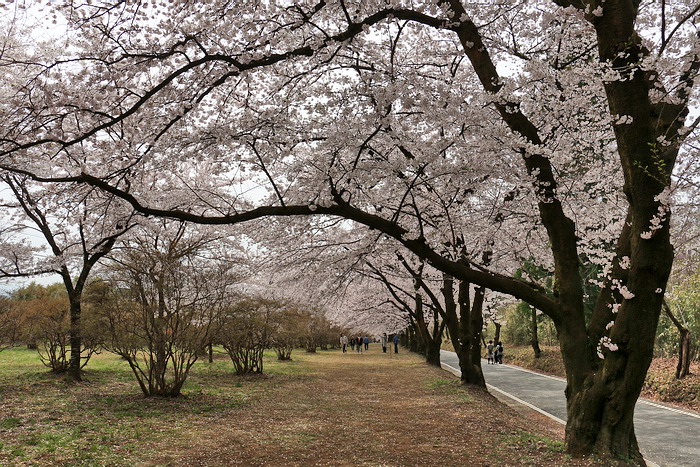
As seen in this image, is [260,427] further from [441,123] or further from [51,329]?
[51,329]

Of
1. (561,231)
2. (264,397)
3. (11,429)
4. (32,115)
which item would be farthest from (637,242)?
(264,397)

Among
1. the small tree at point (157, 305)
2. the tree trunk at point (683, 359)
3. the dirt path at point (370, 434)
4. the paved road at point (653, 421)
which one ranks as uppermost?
the small tree at point (157, 305)

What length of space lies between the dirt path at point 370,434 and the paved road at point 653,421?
55.5 inches

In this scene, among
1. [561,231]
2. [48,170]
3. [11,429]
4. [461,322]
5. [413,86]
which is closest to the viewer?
[413,86]

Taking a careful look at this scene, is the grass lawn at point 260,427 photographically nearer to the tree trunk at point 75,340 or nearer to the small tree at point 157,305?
the tree trunk at point 75,340

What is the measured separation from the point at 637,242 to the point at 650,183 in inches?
24.1

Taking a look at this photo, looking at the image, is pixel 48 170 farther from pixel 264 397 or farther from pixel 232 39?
pixel 264 397

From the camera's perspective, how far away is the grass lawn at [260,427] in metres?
6.08

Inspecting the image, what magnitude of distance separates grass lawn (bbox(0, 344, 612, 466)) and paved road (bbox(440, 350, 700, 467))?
1.49 m

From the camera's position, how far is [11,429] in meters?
7.08

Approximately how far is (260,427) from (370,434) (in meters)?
1.87

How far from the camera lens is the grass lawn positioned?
6.08 m

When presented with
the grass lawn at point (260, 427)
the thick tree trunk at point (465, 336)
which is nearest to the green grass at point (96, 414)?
the grass lawn at point (260, 427)

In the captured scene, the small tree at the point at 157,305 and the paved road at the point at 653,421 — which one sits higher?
the small tree at the point at 157,305
